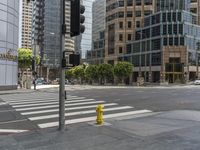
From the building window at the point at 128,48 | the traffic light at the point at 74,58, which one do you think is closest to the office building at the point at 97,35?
the building window at the point at 128,48

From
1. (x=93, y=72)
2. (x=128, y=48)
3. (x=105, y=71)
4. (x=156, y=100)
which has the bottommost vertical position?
(x=156, y=100)

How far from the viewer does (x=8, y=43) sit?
42562mm

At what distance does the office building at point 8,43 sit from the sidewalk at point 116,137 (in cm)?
3060

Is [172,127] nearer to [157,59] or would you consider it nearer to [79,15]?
[79,15]

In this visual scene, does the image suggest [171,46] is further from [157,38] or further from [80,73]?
[80,73]

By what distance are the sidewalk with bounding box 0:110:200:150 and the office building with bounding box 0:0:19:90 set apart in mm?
30601

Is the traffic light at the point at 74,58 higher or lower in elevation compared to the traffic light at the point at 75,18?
lower

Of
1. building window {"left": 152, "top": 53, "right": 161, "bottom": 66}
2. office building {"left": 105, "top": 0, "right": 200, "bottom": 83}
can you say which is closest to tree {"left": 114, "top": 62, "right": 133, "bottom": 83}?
office building {"left": 105, "top": 0, "right": 200, "bottom": 83}

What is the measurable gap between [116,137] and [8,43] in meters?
34.4

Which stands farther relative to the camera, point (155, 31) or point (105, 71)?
point (105, 71)

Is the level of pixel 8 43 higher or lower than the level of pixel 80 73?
higher

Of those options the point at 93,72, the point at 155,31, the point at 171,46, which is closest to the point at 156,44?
the point at 155,31

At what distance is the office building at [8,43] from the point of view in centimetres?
4131

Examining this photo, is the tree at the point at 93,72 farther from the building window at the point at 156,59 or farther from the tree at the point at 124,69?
the building window at the point at 156,59
